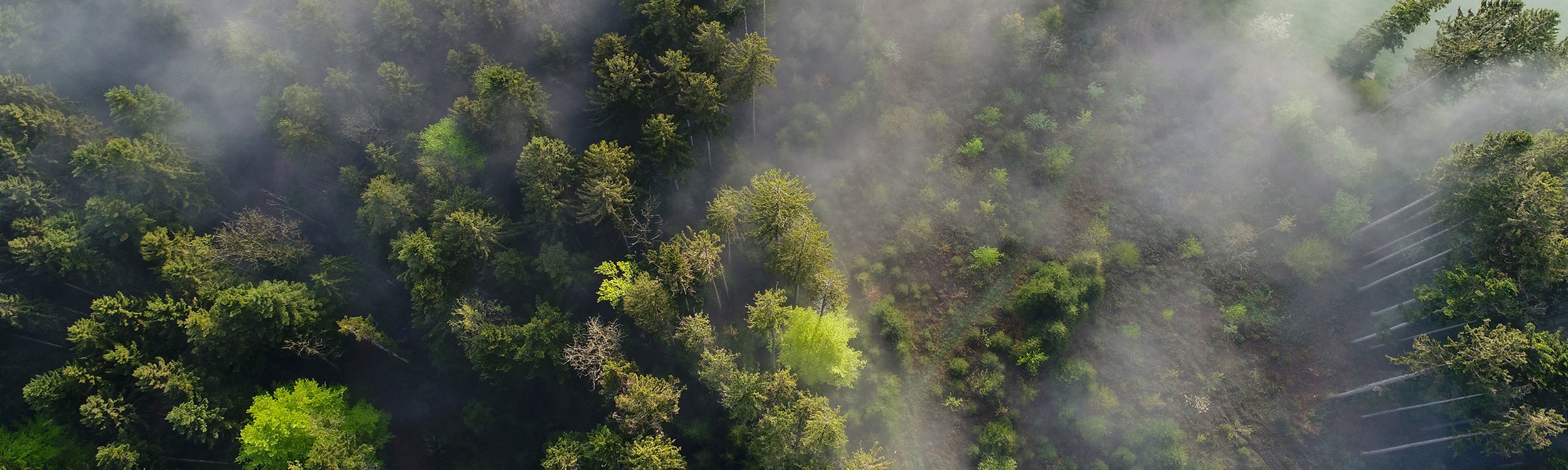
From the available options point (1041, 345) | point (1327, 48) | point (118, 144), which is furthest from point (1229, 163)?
point (118, 144)

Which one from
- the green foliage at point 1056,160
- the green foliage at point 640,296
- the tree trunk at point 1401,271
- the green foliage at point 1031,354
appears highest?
the green foliage at point 1056,160

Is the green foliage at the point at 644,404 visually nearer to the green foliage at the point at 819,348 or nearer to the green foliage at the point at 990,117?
the green foliage at the point at 819,348

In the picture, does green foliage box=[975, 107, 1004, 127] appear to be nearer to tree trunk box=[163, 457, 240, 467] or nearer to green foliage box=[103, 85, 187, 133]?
green foliage box=[103, 85, 187, 133]

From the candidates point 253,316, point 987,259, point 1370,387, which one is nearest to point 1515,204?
point 1370,387

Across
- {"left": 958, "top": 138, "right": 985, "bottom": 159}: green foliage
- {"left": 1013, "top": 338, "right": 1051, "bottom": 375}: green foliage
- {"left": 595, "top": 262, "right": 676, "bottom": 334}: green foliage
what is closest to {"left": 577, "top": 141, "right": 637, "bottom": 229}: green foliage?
{"left": 595, "top": 262, "right": 676, "bottom": 334}: green foliage

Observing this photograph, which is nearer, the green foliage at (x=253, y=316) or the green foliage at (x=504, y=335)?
the green foliage at (x=504, y=335)

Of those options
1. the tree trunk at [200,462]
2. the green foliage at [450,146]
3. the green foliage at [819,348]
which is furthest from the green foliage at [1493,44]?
the tree trunk at [200,462]
